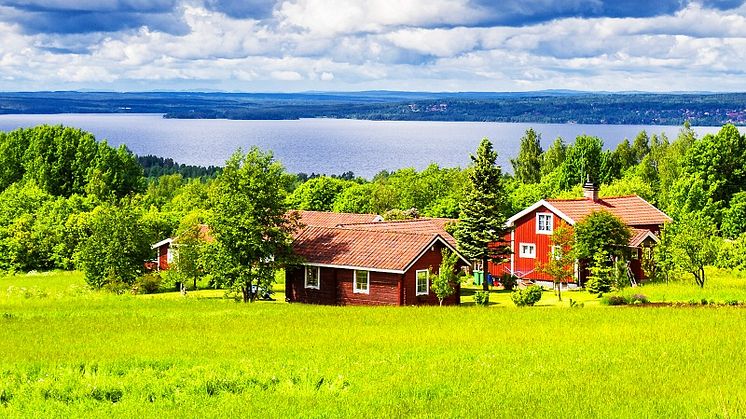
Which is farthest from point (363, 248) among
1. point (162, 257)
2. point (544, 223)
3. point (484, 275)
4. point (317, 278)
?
point (162, 257)

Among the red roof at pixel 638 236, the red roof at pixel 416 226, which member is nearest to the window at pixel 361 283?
the red roof at pixel 416 226

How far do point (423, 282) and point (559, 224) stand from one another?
1624cm

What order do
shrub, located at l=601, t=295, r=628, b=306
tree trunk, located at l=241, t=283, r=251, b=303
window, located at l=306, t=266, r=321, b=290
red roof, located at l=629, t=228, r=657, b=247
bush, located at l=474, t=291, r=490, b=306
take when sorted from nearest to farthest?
1. shrub, located at l=601, t=295, r=628, b=306
2. bush, located at l=474, t=291, r=490, b=306
3. tree trunk, located at l=241, t=283, r=251, b=303
4. window, located at l=306, t=266, r=321, b=290
5. red roof, located at l=629, t=228, r=657, b=247

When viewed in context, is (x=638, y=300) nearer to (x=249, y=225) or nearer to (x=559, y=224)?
(x=249, y=225)

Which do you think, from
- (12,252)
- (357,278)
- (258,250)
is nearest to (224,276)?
(258,250)

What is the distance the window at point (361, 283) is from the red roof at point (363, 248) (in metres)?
0.66

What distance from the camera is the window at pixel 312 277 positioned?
1742 inches

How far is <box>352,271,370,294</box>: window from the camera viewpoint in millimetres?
43031

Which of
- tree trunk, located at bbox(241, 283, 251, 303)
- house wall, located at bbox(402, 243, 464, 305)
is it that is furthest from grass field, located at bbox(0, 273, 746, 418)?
tree trunk, located at bbox(241, 283, 251, 303)

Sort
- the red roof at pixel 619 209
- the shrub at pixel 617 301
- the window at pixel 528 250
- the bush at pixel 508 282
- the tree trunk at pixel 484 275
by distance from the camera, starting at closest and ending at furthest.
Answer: the shrub at pixel 617 301 → the tree trunk at pixel 484 275 → the bush at pixel 508 282 → the red roof at pixel 619 209 → the window at pixel 528 250

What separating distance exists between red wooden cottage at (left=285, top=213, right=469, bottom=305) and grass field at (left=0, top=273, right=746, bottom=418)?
8486 mm

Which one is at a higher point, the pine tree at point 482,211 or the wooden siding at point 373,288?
the pine tree at point 482,211

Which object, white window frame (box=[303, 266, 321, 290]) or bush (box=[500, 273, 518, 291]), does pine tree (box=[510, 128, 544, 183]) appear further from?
white window frame (box=[303, 266, 321, 290])

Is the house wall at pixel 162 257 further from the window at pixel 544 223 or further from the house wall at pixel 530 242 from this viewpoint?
the window at pixel 544 223
